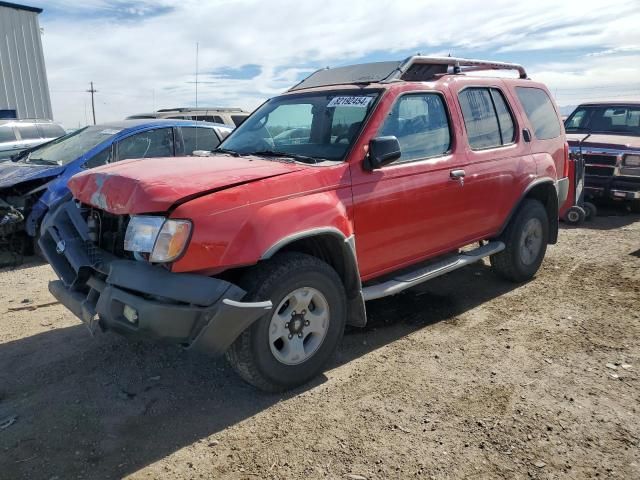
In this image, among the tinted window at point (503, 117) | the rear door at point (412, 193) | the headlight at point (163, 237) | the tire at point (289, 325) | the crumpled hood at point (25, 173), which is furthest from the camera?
the crumpled hood at point (25, 173)

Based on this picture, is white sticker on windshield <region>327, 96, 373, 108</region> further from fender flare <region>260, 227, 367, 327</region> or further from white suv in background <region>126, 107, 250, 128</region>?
white suv in background <region>126, 107, 250, 128</region>

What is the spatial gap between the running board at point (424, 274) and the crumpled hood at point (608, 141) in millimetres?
5407

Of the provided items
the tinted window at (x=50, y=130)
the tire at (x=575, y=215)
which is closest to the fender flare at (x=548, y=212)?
the tire at (x=575, y=215)

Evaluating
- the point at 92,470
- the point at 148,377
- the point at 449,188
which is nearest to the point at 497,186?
the point at 449,188

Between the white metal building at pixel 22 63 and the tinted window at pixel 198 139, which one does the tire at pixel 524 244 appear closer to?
the tinted window at pixel 198 139

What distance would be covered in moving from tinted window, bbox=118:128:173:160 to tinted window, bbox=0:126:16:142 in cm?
619

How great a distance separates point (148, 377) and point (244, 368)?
0.89 meters

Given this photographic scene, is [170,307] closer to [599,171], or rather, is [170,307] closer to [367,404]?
[367,404]

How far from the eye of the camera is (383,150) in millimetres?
3631

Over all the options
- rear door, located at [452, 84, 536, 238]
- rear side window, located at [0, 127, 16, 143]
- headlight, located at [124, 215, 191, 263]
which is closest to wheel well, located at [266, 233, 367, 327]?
headlight, located at [124, 215, 191, 263]

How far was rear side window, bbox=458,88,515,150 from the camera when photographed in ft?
15.3

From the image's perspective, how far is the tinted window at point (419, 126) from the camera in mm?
4051

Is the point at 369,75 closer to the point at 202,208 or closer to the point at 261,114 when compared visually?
the point at 261,114

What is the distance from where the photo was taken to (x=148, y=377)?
3.67 m
